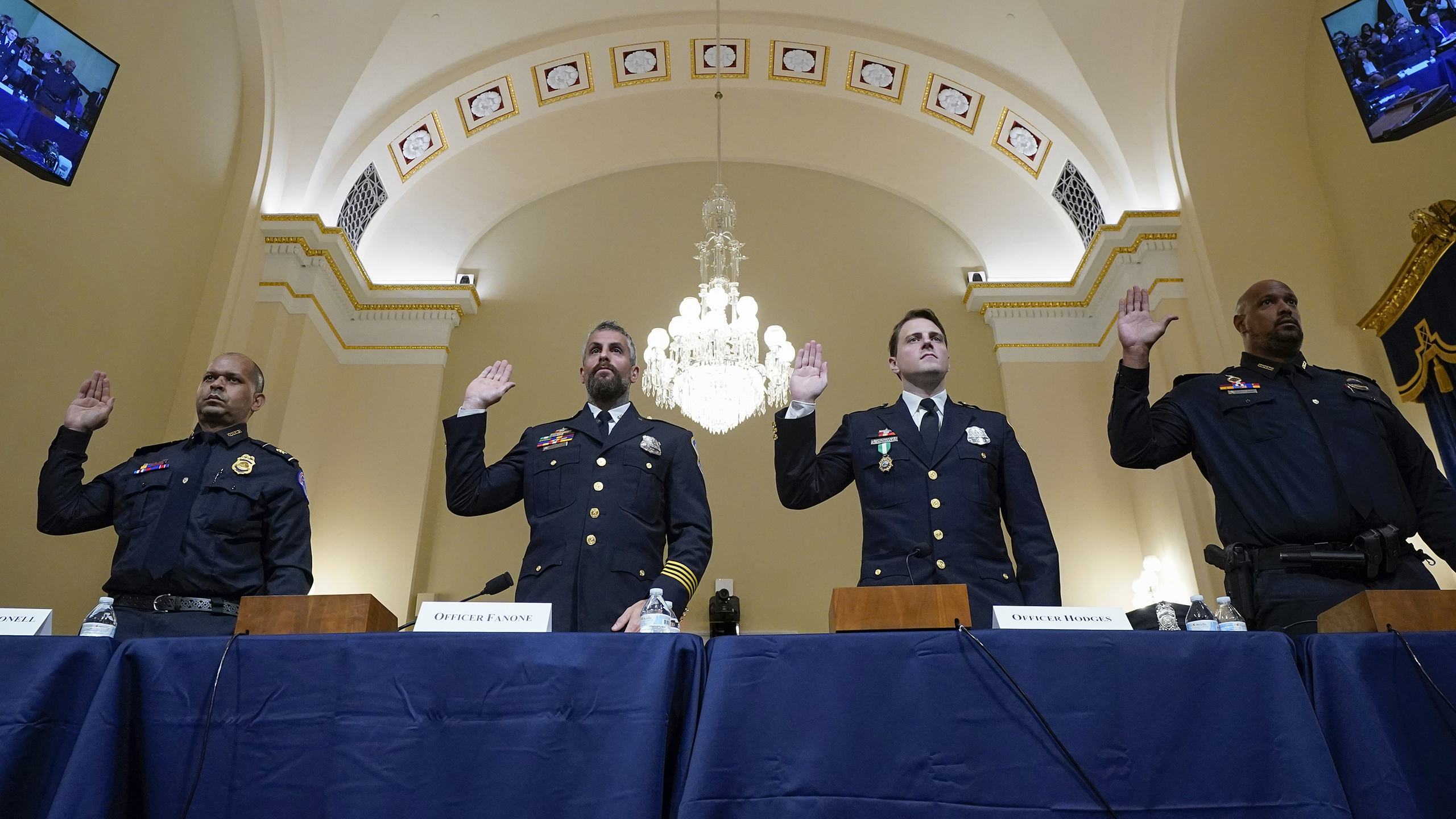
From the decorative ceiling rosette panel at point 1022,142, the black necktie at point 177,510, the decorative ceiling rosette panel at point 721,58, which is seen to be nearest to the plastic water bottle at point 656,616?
the black necktie at point 177,510

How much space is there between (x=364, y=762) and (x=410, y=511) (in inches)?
235

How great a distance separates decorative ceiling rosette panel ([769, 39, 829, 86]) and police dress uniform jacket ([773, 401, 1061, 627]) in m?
5.68

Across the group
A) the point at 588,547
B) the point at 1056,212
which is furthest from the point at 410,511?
the point at 1056,212

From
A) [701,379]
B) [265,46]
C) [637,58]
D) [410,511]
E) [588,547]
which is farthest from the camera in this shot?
[637,58]

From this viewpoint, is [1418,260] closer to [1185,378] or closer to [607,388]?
[1185,378]

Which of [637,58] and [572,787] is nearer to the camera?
[572,787]

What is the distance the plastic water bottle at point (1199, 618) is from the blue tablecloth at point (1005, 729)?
22cm

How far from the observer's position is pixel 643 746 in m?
1.65

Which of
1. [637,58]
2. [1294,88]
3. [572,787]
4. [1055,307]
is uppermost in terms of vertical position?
[637,58]

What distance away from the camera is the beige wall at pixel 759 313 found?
7.41 m

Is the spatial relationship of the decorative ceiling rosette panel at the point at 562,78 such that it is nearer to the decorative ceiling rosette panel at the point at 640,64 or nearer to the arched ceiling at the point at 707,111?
the arched ceiling at the point at 707,111

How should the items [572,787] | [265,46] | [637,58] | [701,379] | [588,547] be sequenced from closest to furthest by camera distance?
[572,787]
[588,547]
[701,379]
[265,46]
[637,58]

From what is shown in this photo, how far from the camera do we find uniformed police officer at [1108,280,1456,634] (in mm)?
2439

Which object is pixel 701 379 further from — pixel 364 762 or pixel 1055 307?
pixel 364 762
